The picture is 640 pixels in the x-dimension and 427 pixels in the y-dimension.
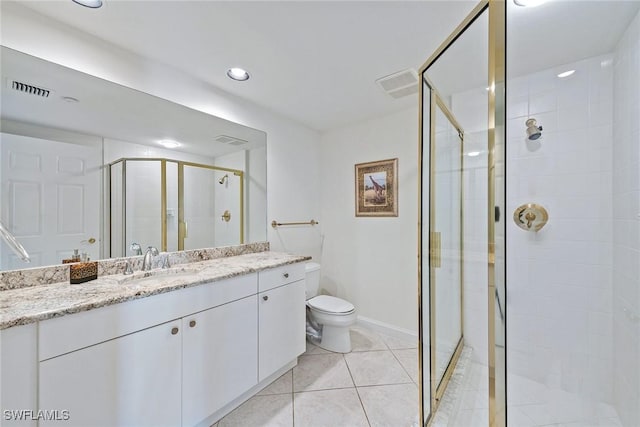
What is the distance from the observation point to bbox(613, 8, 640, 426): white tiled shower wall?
1208 mm

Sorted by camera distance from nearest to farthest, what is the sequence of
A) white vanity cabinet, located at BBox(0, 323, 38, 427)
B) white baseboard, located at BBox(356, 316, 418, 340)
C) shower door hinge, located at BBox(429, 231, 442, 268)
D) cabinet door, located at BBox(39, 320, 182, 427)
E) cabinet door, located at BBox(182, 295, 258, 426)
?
white vanity cabinet, located at BBox(0, 323, 38, 427)
cabinet door, located at BBox(39, 320, 182, 427)
cabinet door, located at BBox(182, 295, 258, 426)
shower door hinge, located at BBox(429, 231, 442, 268)
white baseboard, located at BBox(356, 316, 418, 340)

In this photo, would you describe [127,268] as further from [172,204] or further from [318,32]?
[318,32]

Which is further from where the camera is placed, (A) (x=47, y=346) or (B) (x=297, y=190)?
(B) (x=297, y=190)

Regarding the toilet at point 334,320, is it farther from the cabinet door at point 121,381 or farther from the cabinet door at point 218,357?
the cabinet door at point 121,381

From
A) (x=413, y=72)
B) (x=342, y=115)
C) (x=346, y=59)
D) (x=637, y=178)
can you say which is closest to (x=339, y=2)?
(x=346, y=59)

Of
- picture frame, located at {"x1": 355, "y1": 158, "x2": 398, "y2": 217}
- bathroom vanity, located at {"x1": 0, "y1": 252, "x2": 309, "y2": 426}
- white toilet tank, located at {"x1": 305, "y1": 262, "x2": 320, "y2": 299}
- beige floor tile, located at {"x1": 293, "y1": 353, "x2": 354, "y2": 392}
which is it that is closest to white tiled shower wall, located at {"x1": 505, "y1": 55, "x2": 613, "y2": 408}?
picture frame, located at {"x1": 355, "y1": 158, "x2": 398, "y2": 217}

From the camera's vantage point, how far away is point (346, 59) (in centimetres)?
157

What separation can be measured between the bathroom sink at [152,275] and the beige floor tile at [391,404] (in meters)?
1.38

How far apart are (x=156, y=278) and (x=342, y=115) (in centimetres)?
211

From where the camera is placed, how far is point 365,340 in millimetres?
2346

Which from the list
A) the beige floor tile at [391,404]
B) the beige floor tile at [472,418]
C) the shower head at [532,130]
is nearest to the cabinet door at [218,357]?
the beige floor tile at [391,404]

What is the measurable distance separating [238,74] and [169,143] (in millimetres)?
702

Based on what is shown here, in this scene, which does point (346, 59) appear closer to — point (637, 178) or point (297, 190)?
point (297, 190)

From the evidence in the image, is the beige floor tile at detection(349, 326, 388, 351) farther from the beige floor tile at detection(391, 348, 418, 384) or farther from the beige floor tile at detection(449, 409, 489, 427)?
the beige floor tile at detection(449, 409, 489, 427)
